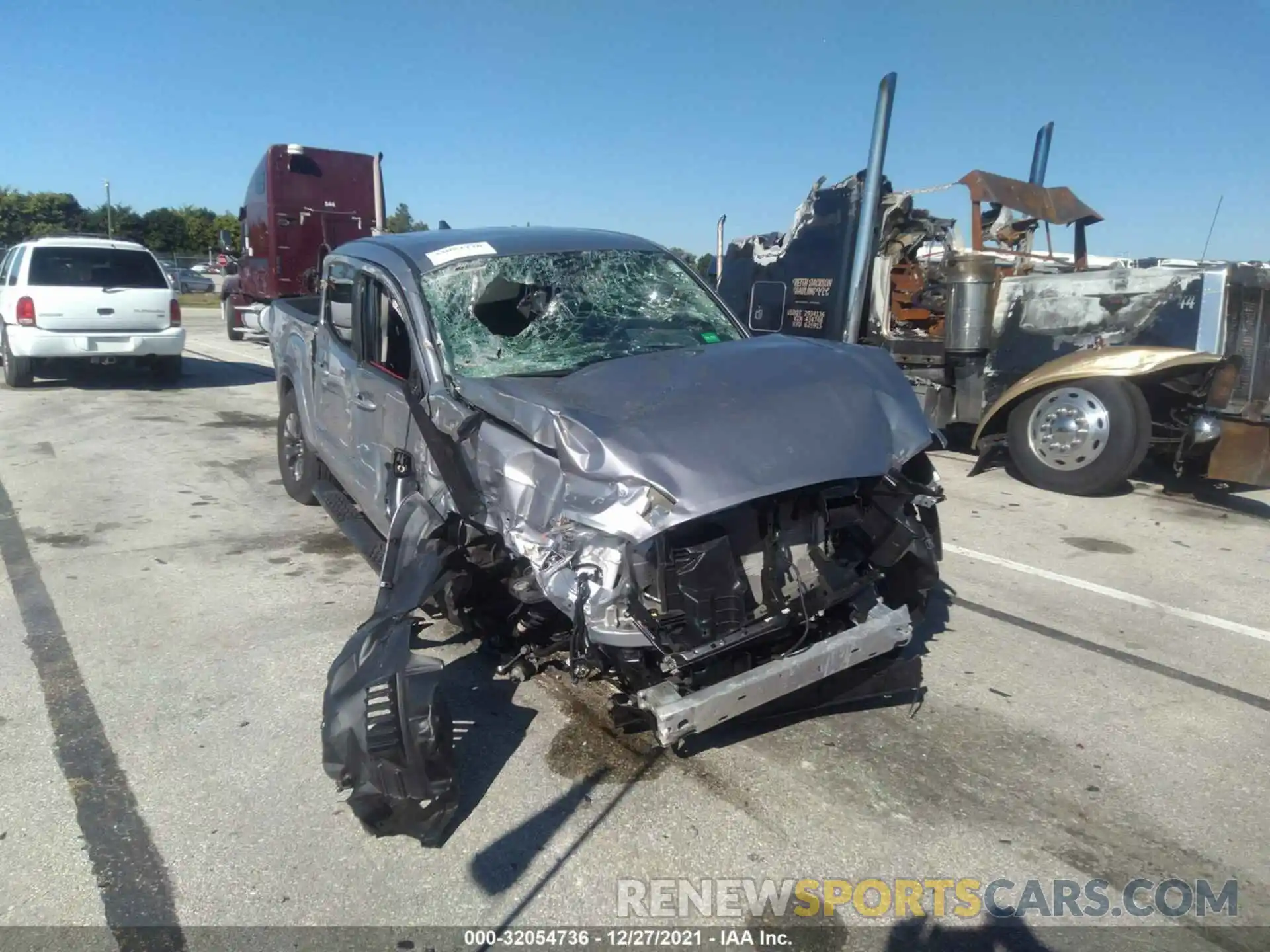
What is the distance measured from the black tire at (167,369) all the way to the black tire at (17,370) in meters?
1.43

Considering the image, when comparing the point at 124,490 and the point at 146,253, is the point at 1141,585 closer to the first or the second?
the point at 124,490

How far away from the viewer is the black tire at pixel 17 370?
40.4 ft

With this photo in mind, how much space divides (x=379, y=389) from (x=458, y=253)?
0.79 metres

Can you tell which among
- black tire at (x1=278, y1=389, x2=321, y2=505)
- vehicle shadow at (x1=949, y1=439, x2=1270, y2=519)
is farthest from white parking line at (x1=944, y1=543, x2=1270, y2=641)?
black tire at (x1=278, y1=389, x2=321, y2=505)

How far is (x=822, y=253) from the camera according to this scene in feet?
32.4

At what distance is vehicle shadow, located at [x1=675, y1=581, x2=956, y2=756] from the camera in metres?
3.60

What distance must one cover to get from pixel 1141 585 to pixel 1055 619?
98 cm

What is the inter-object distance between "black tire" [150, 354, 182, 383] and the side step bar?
320 inches

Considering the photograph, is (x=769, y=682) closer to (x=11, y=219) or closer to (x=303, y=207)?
(x=303, y=207)

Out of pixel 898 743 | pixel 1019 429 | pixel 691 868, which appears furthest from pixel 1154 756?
pixel 1019 429

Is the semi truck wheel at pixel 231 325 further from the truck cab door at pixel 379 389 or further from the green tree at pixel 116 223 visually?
the green tree at pixel 116 223

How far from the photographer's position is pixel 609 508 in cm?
321

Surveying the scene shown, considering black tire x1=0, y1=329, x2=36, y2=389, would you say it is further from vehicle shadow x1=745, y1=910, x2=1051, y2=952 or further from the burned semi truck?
vehicle shadow x1=745, y1=910, x2=1051, y2=952

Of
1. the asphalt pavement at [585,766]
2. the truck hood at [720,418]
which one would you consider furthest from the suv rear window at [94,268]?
the truck hood at [720,418]
